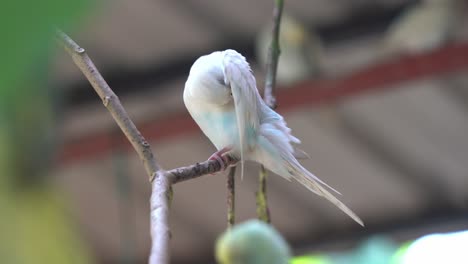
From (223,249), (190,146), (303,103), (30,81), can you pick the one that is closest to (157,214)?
(223,249)

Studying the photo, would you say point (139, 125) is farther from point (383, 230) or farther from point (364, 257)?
point (364, 257)

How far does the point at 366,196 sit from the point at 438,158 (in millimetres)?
374

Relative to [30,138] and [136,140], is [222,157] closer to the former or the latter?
[136,140]

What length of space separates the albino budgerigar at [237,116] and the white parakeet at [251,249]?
0.70 metres

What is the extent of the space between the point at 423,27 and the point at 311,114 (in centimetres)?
59

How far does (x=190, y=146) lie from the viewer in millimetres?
3633

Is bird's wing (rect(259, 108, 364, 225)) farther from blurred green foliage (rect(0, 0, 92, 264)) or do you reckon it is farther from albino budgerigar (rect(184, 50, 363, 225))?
blurred green foliage (rect(0, 0, 92, 264))

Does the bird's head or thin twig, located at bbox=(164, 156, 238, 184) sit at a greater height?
the bird's head

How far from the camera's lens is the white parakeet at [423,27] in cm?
312

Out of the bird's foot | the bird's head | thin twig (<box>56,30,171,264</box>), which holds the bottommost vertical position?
thin twig (<box>56,30,171,264</box>)

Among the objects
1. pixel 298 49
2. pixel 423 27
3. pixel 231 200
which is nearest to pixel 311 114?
pixel 298 49

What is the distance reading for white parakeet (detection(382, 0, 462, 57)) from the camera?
312 centimetres

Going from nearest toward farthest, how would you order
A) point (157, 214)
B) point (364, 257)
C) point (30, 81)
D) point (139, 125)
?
point (30, 81) < point (364, 257) < point (157, 214) < point (139, 125)

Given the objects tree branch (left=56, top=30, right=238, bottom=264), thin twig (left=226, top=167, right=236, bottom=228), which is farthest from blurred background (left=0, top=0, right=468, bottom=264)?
tree branch (left=56, top=30, right=238, bottom=264)
